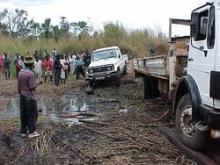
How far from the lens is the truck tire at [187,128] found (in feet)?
29.6

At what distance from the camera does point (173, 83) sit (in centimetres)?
1199

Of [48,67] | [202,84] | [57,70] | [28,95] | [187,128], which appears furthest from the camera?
[48,67]

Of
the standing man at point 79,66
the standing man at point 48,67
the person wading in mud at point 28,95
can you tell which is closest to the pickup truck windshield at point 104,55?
the standing man at point 79,66

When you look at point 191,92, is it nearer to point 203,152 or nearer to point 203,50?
point 203,50

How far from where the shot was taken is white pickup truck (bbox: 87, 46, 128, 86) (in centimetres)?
2367

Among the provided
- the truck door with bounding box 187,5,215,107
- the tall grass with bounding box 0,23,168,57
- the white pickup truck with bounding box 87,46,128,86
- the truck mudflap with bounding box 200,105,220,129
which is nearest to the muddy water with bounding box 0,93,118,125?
the white pickup truck with bounding box 87,46,128,86

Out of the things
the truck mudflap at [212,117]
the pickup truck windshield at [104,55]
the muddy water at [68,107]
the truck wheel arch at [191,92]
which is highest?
the pickup truck windshield at [104,55]

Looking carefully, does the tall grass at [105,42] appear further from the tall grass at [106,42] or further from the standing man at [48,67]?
the standing man at [48,67]

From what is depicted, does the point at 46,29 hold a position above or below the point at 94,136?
above


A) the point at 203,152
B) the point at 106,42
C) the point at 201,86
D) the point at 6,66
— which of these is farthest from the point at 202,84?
the point at 106,42

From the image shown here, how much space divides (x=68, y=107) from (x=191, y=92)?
869 cm

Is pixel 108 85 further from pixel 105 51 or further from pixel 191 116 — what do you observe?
pixel 191 116

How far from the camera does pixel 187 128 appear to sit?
9.53 m

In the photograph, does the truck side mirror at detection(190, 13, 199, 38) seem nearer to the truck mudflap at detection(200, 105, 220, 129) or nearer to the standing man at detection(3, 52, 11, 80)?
the truck mudflap at detection(200, 105, 220, 129)
